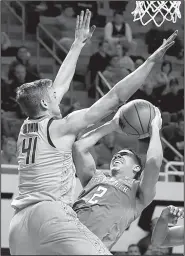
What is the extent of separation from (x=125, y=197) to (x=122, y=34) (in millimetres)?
5264

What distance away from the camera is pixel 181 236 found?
197 inches

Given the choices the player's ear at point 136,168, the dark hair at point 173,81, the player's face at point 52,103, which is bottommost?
the player's ear at point 136,168

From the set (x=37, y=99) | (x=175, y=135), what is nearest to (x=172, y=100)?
(x=175, y=135)

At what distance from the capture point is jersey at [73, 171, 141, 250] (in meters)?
4.73

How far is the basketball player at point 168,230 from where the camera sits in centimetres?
461

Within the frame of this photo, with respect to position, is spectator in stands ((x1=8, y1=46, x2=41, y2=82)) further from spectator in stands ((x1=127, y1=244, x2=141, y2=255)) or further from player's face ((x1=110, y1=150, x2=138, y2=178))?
player's face ((x1=110, y1=150, x2=138, y2=178))

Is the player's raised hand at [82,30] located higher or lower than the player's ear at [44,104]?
higher

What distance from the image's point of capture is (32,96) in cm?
412

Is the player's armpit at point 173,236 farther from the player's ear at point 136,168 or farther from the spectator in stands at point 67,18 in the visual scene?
the spectator in stands at point 67,18

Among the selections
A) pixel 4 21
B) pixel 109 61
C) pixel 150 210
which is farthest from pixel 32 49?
pixel 150 210

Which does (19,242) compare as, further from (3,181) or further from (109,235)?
(3,181)

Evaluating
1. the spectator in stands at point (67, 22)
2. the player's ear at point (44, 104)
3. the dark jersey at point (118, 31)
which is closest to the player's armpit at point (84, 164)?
the player's ear at point (44, 104)

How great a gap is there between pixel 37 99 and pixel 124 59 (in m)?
5.59

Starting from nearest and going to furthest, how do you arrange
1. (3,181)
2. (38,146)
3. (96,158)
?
(38,146)
(3,181)
(96,158)
